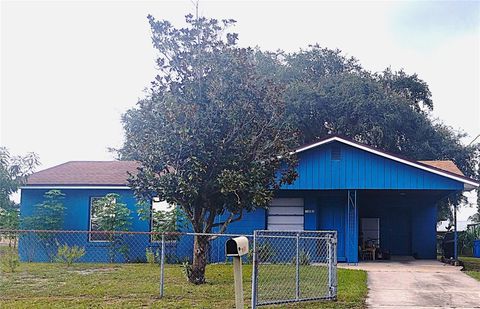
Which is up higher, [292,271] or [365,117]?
[365,117]

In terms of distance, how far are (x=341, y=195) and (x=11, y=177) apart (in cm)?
1038

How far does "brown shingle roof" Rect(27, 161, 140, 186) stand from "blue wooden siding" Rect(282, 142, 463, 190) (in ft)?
19.1

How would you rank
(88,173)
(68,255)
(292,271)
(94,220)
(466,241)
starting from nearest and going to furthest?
(292,271) < (68,255) < (94,220) < (88,173) < (466,241)

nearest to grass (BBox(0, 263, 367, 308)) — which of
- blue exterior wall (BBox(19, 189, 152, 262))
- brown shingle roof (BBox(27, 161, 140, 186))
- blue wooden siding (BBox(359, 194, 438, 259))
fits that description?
blue exterior wall (BBox(19, 189, 152, 262))

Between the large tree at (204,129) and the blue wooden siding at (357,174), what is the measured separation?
514 centimetres

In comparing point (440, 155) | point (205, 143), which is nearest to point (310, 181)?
point (205, 143)

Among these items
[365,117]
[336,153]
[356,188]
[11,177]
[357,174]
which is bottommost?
[356,188]

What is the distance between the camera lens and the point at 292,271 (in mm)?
14227

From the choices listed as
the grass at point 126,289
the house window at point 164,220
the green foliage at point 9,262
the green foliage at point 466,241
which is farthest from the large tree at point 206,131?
the green foliage at point 466,241

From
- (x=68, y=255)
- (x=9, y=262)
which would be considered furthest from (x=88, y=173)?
(x=9, y=262)

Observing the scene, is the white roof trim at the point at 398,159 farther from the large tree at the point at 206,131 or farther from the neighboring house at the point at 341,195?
the large tree at the point at 206,131

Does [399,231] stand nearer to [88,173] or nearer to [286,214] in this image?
[286,214]

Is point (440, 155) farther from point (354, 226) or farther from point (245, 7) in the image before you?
point (245, 7)

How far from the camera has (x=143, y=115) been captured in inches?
478
